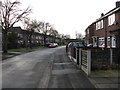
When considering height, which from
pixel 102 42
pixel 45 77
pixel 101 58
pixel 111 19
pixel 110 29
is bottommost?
pixel 45 77

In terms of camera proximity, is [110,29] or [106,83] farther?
[110,29]

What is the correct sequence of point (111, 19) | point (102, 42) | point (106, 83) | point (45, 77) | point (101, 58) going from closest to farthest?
point (106, 83) < point (45, 77) < point (101, 58) < point (111, 19) < point (102, 42)

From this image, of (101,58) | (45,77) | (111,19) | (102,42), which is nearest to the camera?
(45,77)

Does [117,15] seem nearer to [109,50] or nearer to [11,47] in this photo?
[109,50]

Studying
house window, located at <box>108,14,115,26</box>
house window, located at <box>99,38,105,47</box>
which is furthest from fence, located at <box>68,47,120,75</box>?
house window, located at <box>99,38,105,47</box>

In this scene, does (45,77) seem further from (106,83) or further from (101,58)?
(101,58)

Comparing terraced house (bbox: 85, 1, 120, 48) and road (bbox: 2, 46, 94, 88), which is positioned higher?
terraced house (bbox: 85, 1, 120, 48)

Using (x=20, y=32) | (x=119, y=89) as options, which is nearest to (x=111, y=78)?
(x=119, y=89)

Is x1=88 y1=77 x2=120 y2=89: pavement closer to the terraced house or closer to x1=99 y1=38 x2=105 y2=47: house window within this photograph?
the terraced house

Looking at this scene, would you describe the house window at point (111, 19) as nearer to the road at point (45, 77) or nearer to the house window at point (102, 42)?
the house window at point (102, 42)

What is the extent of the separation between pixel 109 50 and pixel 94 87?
413 cm

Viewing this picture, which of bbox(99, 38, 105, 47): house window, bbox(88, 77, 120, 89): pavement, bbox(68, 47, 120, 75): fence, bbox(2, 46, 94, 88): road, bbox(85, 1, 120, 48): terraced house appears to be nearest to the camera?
bbox(88, 77, 120, 89): pavement

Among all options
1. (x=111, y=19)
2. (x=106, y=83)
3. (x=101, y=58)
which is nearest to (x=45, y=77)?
(x=106, y=83)

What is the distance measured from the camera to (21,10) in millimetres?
24406
